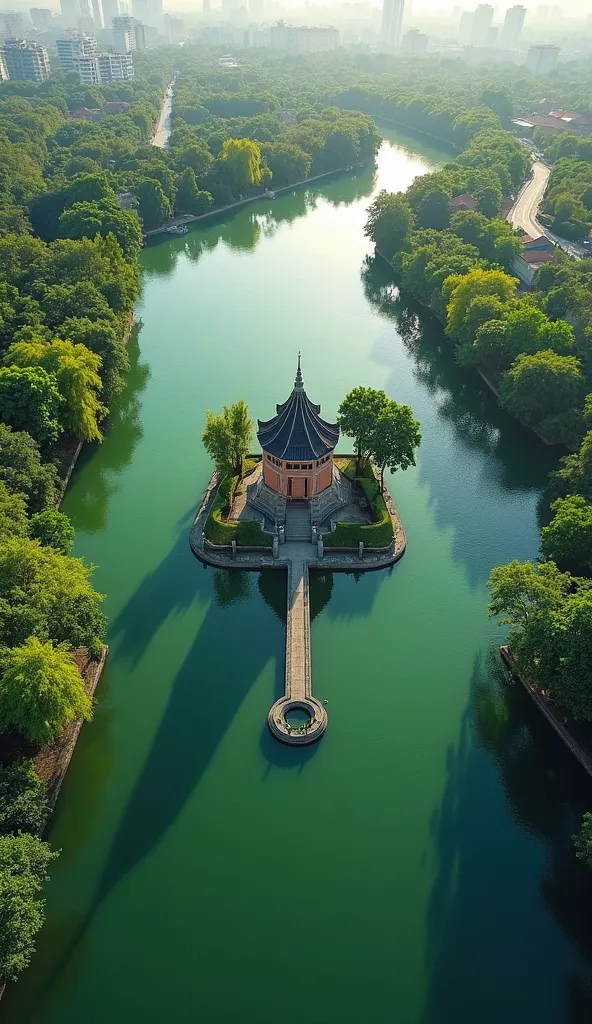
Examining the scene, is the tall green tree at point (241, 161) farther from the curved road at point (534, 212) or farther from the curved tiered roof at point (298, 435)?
the curved tiered roof at point (298, 435)

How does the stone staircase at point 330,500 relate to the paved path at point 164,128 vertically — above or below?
above

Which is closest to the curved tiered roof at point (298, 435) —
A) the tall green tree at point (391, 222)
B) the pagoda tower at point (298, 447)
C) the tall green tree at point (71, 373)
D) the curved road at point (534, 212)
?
the pagoda tower at point (298, 447)

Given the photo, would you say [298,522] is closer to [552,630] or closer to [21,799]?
[552,630]

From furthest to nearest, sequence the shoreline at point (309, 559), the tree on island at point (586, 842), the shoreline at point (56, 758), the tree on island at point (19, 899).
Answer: the shoreline at point (309, 559) → the shoreline at point (56, 758) → the tree on island at point (586, 842) → the tree on island at point (19, 899)

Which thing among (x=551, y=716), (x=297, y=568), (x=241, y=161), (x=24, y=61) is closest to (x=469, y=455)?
(x=297, y=568)

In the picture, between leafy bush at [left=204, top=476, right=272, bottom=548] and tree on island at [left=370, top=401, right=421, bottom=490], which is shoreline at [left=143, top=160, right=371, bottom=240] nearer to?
tree on island at [left=370, top=401, right=421, bottom=490]

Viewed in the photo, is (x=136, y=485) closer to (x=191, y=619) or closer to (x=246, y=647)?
(x=191, y=619)
